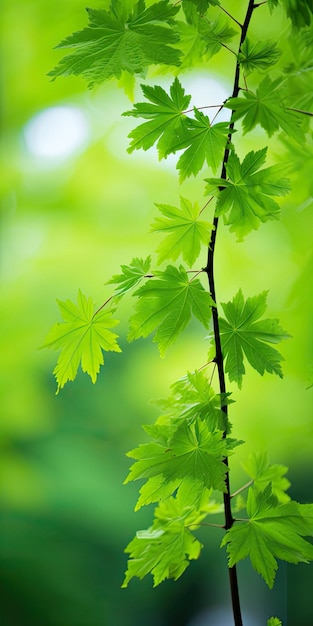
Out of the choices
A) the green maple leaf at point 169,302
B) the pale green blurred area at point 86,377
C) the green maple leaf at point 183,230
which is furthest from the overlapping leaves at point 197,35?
the pale green blurred area at point 86,377

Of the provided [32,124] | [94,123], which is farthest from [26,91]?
[94,123]

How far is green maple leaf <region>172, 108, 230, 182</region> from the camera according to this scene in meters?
0.83

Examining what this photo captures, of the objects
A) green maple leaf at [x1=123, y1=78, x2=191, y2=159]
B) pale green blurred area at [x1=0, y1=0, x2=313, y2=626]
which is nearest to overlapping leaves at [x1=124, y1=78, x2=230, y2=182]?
green maple leaf at [x1=123, y1=78, x2=191, y2=159]

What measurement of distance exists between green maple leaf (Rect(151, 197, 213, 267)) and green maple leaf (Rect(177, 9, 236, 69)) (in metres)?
0.24

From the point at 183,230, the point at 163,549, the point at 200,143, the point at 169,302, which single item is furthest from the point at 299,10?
the point at 163,549

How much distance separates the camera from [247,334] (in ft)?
3.01

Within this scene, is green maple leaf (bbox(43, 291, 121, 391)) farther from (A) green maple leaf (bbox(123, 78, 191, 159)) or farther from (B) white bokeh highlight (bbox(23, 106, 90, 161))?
(B) white bokeh highlight (bbox(23, 106, 90, 161))

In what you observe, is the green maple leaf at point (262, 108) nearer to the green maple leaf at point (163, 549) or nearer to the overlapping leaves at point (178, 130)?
the overlapping leaves at point (178, 130)

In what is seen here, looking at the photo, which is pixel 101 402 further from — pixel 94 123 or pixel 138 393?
pixel 94 123

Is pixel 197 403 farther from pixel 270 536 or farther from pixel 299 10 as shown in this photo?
pixel 299 10

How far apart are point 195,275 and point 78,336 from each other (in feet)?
0.66

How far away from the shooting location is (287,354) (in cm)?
159

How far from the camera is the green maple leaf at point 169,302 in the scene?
846mm

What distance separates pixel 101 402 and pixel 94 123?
72 centimetres
